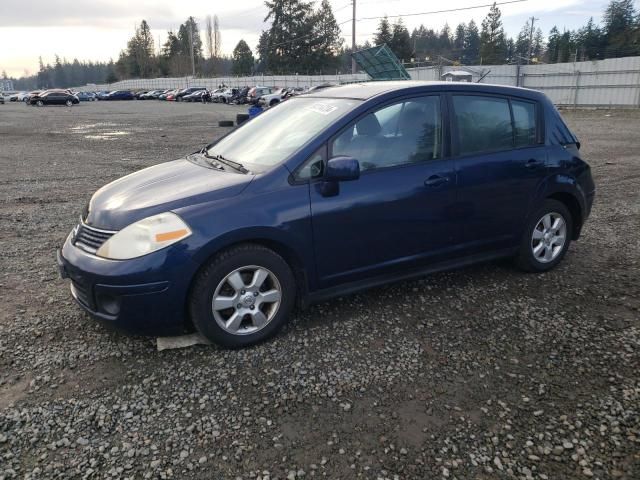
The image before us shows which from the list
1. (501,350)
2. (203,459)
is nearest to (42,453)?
(203,459)

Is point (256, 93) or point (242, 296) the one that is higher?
point (256, 93)

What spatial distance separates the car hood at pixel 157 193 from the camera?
10.9ft

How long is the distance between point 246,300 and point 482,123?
100 inches

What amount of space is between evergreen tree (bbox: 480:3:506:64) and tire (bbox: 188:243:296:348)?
8831 centimetres

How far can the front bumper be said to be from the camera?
10.2ft

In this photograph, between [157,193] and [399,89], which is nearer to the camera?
[157,193]

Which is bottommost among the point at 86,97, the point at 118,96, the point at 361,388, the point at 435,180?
the point at 361,388

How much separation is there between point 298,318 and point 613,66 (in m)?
29.7

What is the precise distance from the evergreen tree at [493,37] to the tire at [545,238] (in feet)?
283

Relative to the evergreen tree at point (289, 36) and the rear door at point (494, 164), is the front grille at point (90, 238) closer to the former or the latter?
the rear door at point (494, 164)

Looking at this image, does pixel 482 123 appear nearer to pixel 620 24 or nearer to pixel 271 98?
pixel 271 98

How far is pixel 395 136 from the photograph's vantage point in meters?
3.93

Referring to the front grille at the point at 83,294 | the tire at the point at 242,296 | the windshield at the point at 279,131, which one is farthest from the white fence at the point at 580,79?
the front grille at the point at 83,294

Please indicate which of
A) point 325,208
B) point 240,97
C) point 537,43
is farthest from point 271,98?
point 537,43
